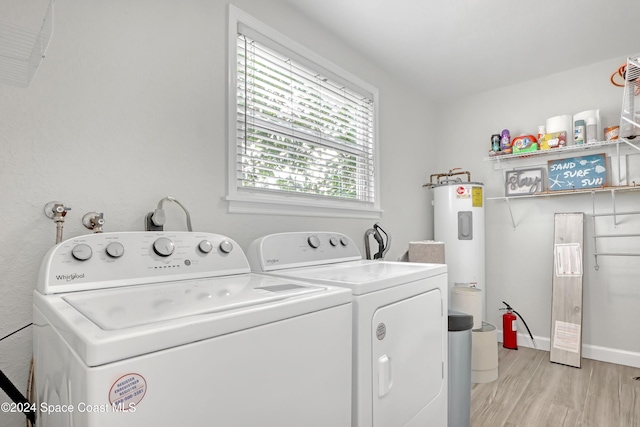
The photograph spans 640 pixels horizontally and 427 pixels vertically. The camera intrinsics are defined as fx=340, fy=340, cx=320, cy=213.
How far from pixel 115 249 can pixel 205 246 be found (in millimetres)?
299

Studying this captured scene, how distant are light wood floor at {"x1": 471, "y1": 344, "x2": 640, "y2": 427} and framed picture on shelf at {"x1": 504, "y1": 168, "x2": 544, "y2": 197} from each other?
55.5 inches

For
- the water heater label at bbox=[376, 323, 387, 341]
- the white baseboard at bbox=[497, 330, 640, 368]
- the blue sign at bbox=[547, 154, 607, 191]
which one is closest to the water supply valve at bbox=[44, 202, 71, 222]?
the water heater label at bbox=[376, 323, 387, 341]

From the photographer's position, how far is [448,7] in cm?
203

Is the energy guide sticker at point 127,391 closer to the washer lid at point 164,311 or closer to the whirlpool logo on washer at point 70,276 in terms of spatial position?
the washer lid at point 164,311

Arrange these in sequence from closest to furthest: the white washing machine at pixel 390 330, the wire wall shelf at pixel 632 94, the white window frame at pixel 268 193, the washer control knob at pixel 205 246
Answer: the white washing machine at pixel 390 330, the washer control knob at pixel 205 246, the white window frame at pixel 268 193, the wire wall shelf at pixel 632 94

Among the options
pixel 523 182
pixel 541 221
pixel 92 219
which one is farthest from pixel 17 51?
pixel 541 221

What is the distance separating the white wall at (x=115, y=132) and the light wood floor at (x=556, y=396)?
1.66m

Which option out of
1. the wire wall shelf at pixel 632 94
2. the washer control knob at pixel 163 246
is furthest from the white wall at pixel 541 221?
the washer control knob at pixel 163 246

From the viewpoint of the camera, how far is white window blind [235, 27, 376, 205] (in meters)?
1.75

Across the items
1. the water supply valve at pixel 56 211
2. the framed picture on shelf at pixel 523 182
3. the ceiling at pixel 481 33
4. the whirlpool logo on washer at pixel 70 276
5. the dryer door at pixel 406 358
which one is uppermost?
the ceiling at pixel 481 33

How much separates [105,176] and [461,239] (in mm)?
2707

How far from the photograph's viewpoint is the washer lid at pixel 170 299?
0.67 meters

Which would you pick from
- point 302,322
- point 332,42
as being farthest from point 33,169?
point 332,42

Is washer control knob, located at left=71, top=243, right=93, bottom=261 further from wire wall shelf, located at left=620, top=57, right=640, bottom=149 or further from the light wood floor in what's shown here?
wire wall shelf, located at left=620, top=57, right=640, bottom=149
